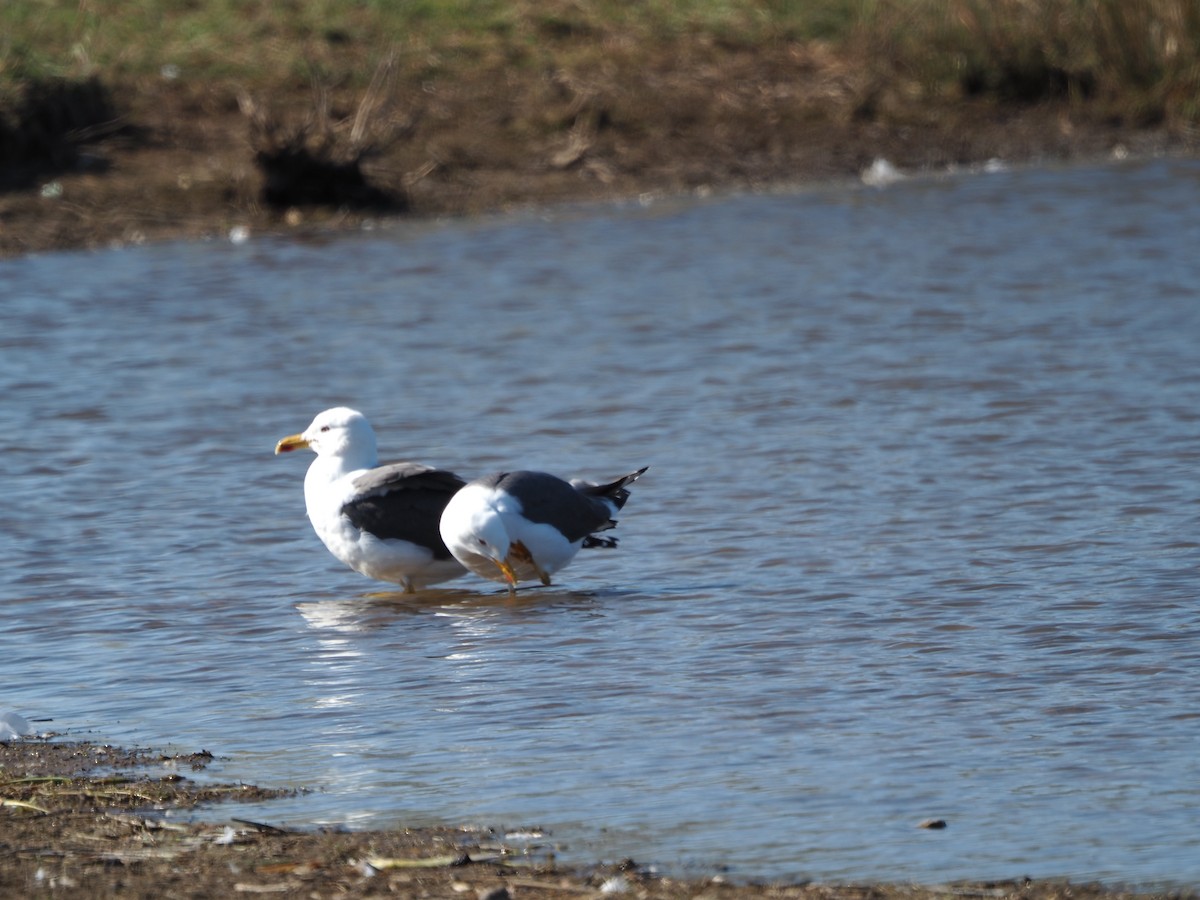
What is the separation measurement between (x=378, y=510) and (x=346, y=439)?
A: 457 millimetres

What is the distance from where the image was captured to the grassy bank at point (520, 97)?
1446 cm

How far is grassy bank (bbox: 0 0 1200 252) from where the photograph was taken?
14461 mm

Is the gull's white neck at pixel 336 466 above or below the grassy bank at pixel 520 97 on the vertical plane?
below

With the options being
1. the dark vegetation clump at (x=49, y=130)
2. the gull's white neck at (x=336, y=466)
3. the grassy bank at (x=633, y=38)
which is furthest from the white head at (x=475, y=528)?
the grassy bank at (x=633, y=38)

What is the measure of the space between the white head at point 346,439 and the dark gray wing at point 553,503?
58 cm

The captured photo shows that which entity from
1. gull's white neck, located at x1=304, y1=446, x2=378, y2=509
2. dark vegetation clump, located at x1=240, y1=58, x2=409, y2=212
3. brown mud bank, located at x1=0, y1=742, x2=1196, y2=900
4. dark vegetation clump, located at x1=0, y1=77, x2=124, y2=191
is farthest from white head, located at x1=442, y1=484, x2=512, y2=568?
dark vegetation clump, located at x1=0, y1=77, x2=124, y2=191

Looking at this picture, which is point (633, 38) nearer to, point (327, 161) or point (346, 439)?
point (327, 161)

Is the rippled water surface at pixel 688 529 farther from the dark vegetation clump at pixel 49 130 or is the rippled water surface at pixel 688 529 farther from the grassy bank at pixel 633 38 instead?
the grassy bank at pixel 633 38

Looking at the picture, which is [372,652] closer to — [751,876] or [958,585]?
[958,585]

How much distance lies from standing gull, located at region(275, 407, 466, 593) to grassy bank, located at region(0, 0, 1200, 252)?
6835 mm

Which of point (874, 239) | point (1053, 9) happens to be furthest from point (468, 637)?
point (1053, 9)

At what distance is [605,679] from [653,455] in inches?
130

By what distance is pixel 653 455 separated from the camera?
29.5 ft

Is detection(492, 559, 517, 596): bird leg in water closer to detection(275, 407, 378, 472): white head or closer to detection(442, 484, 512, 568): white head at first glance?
detection(442, 484, 512, 568): white head
